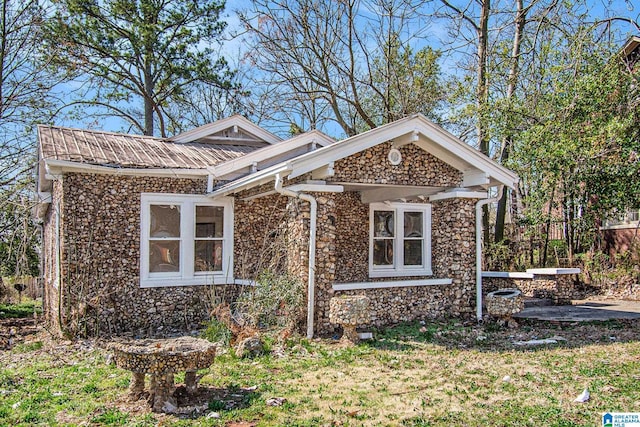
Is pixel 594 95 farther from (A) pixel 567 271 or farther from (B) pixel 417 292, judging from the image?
(B) pixel 417 292

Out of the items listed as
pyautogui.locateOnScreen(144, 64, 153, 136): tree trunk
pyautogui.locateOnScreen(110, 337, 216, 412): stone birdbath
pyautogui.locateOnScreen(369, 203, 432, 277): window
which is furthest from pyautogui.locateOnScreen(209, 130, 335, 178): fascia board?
pyautogui.locateOnScreen(144, 64, 153, 136): tree trunk

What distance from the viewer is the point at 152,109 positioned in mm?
22344

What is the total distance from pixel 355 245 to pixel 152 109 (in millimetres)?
13193

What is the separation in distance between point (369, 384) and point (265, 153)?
253 inches

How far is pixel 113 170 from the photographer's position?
10.3 metres

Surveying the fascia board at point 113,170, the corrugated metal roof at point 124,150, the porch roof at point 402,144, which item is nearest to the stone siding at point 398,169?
the porch roof at point 402,144

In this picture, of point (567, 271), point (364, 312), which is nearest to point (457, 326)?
point (364, 312)

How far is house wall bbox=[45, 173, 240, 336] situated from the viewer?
391 inches

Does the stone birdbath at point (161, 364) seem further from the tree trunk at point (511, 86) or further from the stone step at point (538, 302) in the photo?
the tree trunk at point (511, 86)

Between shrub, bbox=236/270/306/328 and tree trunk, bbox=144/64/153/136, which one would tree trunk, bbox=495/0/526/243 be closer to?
shrub, bbox=236/270/306/328

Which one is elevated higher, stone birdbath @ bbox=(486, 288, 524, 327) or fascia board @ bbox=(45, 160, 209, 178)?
fascia board @ bbox=(45, 160, 209, 178)

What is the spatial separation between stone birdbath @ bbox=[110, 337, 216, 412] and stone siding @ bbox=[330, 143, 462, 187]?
4.61 meters

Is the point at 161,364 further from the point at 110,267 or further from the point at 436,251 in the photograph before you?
the point at 436,251

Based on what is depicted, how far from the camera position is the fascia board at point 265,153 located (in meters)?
11.2
